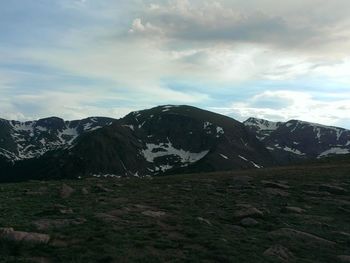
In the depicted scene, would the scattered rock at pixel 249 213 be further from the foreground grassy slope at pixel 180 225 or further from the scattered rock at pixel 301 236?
the scattered rock at pixel 301 236

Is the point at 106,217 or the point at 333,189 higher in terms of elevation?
the point at 333,189

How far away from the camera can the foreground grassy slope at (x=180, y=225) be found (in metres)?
16.6

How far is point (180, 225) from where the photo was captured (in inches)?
834

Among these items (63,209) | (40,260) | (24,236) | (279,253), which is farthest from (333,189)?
(40,260)

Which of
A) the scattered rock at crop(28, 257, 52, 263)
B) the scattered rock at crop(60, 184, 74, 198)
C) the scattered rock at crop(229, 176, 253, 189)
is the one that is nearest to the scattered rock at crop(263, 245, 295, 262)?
the scattered rock at crop(28, 257, 52, 263)

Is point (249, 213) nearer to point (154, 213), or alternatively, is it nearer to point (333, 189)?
point (154, 213)

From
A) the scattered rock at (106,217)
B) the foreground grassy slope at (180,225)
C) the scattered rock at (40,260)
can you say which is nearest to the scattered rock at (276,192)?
the foreground grassy slope at (180,225)

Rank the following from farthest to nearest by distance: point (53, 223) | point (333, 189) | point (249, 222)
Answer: point (333, 189)
point (249, 222)
point (53, 223)

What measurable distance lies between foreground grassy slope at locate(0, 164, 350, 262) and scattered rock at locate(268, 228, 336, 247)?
0.14ft

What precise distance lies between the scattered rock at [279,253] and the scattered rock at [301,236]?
1803 mm

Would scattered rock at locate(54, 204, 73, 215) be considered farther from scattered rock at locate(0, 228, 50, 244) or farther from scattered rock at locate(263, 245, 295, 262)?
scattered rock at locate(263, 245, 295, 262)

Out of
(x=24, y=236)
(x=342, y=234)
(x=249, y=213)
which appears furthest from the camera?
(x=249, y=213)

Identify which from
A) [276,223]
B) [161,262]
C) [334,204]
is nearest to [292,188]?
[334,204]

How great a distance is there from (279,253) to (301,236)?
3042 millimetres
